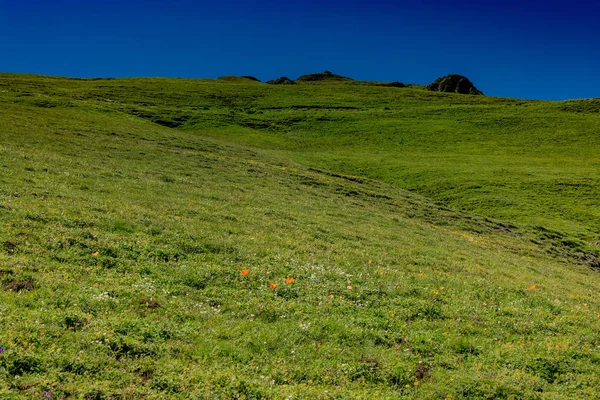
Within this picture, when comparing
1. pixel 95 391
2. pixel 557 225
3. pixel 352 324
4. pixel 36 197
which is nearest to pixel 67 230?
pixel 36 197

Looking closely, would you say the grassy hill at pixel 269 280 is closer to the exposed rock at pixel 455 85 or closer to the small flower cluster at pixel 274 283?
the small flower cluster at pixel 274 283

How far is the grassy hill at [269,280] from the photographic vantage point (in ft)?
27.8

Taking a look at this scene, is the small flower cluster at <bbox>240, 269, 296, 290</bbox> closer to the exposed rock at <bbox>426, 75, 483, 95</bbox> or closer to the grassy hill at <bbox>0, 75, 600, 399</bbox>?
the grassy hill at <bbox>0, 75, 600, 399</bbox>

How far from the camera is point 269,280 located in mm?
14172

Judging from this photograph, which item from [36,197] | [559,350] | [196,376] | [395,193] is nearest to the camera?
[196,376]

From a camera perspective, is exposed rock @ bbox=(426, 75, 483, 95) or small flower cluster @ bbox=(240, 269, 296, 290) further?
exposed rock @ bbox=(426, 75, 483, 95)

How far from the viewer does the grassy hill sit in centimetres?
847

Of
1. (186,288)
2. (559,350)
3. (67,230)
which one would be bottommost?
(559,350)

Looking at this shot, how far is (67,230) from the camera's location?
1471cm

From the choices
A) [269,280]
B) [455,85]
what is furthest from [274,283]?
[455,85]

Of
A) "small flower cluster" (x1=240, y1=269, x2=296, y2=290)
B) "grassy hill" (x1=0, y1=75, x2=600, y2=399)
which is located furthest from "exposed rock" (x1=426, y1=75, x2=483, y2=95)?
"small flower cluster" (x1=240, y1=269, x2=296, y2=290)

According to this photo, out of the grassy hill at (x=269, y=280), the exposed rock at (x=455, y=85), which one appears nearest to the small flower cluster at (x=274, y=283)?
the grassy hill at (x=269, y=280)

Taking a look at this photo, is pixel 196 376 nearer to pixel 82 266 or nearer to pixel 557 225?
pixel 82 266

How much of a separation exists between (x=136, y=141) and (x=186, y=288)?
37768 millimetres
